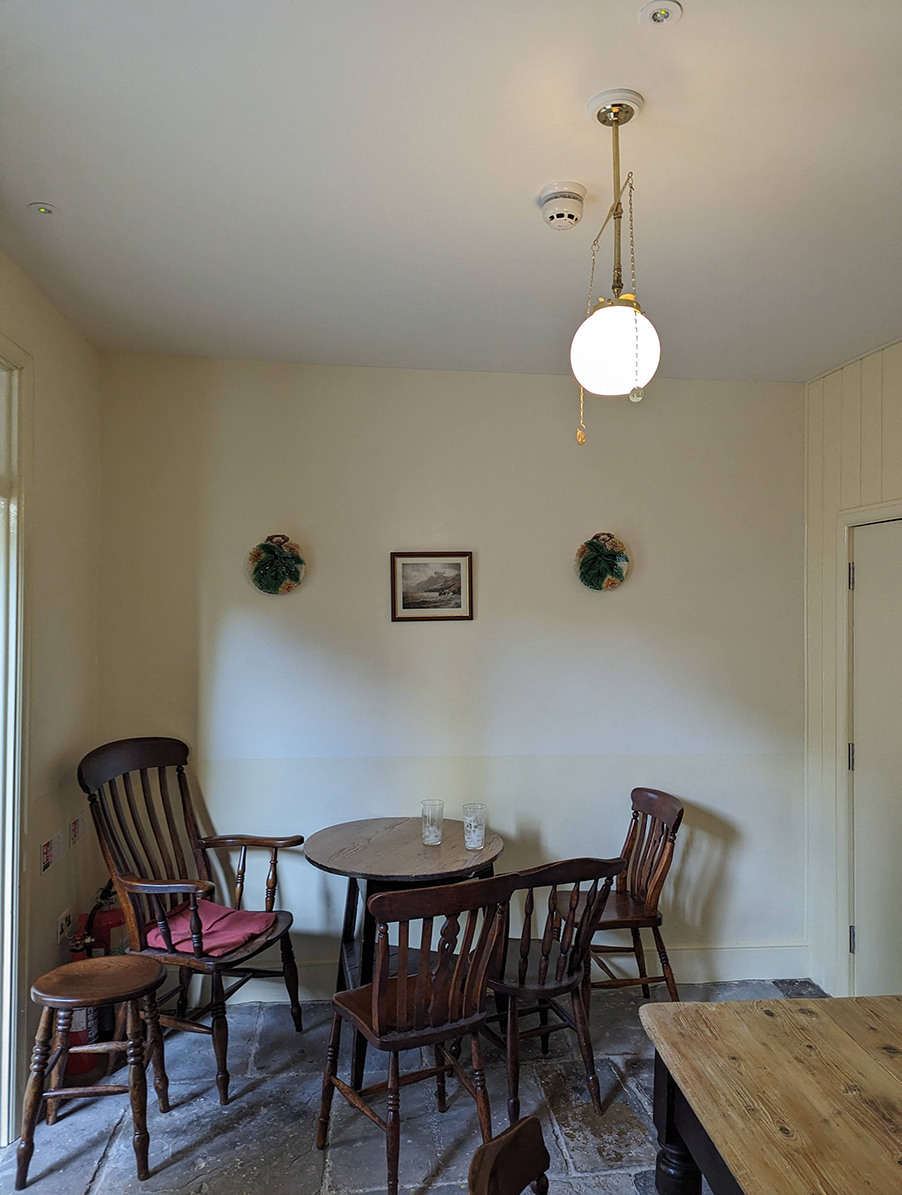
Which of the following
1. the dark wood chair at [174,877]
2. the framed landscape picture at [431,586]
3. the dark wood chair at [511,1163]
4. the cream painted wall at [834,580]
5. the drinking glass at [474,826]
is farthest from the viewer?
the framed landscape picture at [431,586]

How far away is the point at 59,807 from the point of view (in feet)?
9.07

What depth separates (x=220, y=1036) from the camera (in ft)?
8.40

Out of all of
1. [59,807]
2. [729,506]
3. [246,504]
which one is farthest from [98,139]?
[729,506]

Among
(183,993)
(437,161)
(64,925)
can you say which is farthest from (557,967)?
(437,161)

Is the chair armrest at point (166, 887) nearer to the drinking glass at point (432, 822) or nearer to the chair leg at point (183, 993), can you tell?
the chair leg at point (183, 993)

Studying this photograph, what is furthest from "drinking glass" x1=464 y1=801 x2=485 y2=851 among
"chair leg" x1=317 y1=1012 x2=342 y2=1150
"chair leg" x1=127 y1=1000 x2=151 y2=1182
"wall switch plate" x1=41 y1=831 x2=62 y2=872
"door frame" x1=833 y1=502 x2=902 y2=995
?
"door frame" x1=833 y1=502 x2=902 y2=995

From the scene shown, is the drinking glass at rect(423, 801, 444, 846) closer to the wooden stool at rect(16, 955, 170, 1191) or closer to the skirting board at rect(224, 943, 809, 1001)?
the wooden stool at rect(16, 955, 170, 1191)

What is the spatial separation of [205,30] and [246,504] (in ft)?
6.70

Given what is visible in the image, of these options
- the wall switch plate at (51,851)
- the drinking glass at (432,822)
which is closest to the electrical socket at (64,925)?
the wall switch plate at (51,851)

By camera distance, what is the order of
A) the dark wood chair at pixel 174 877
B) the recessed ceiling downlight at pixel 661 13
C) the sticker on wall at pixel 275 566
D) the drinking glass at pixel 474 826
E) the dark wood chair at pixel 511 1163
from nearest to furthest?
the dark wood chair at pixel 511 1163, the recessed ceiling downlight at pixel 661 13, the dark wood chair at pixel 174 877, the drinking glass at pixel 474 826, the sticker on wall at pixel 275 566

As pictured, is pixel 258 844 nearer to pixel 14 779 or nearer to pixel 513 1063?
pixel 14 779

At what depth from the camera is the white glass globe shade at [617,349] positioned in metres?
1.58

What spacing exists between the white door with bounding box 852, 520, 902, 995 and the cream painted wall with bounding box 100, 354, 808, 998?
32cm

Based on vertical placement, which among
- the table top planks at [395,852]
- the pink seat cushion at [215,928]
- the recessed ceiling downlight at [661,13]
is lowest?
the pink seat cushion at [215,928]
